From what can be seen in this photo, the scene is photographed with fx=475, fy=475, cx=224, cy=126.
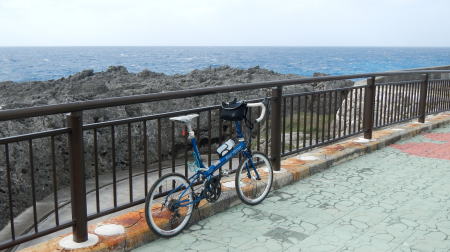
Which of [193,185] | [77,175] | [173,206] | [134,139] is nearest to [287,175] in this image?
[193,185]

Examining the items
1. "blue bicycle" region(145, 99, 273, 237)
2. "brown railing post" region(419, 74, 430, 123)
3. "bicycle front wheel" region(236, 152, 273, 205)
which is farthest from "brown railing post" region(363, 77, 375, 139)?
"blue bicycle" region(145, 99, 273, 237)

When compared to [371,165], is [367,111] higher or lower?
higher

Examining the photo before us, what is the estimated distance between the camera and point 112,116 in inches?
463

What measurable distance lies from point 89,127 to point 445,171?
4625mm

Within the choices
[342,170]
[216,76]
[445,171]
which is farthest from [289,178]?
[216,76]

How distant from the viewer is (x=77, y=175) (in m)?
3.36

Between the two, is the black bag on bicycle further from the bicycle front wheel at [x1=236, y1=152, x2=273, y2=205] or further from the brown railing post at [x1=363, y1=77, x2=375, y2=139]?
the brown railing post at [x1=363, y1=77, x2=375, y2=139]

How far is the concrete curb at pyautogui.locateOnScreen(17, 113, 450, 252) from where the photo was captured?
11.7 ft

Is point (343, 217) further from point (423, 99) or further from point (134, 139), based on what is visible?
point (134, 139)

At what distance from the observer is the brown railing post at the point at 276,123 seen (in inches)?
203

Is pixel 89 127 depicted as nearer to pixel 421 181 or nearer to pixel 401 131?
pixel 421 181

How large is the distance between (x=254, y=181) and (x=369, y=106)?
10.5 feet

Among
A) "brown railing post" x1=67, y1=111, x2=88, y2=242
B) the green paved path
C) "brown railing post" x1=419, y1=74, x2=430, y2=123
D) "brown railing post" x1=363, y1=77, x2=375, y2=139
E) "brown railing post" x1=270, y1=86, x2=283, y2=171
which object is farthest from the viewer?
"brown railing post" x1=419, y1=74, x2=430, y2=123

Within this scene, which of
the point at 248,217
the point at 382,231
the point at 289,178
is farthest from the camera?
the point at 289,178
